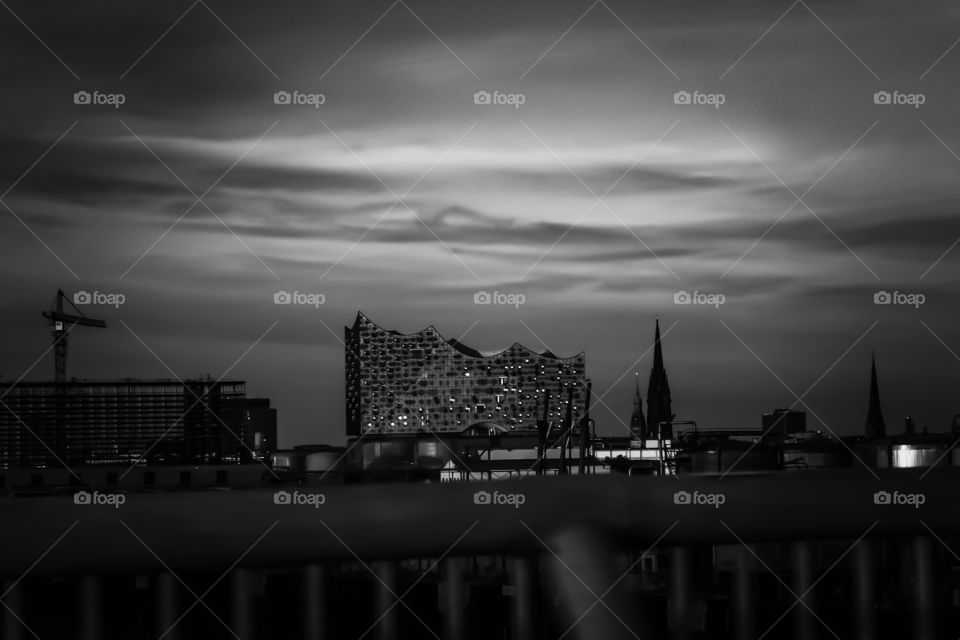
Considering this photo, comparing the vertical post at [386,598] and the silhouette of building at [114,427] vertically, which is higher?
the silhouette of building at [114,427]

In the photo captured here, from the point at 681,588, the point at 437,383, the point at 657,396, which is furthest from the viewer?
the point at 437,383

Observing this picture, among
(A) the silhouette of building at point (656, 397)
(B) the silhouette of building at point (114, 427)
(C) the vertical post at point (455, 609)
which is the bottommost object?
(C) the vertical post at point (455, 609)

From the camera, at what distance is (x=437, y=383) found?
168500 millimetres

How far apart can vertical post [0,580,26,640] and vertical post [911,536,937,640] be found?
6.13ft

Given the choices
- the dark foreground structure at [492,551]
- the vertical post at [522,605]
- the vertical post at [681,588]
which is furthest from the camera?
the vertical post at [681,588]

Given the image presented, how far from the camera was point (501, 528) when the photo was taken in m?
2.19

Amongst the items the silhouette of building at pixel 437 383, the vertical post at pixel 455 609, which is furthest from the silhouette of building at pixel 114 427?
the silhouette of building at pixel 437 383

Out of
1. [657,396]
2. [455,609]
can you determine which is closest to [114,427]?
[657,396]

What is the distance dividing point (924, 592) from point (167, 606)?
5.38 ft

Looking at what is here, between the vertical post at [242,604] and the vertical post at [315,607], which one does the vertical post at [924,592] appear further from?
the vertical post at [242,604]

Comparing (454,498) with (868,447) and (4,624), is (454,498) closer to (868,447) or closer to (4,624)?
(4,624)

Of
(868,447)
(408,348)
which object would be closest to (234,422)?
(868,447)

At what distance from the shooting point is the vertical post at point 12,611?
217 centimetres

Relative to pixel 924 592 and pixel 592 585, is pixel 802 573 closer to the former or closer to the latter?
pixel 924 592
